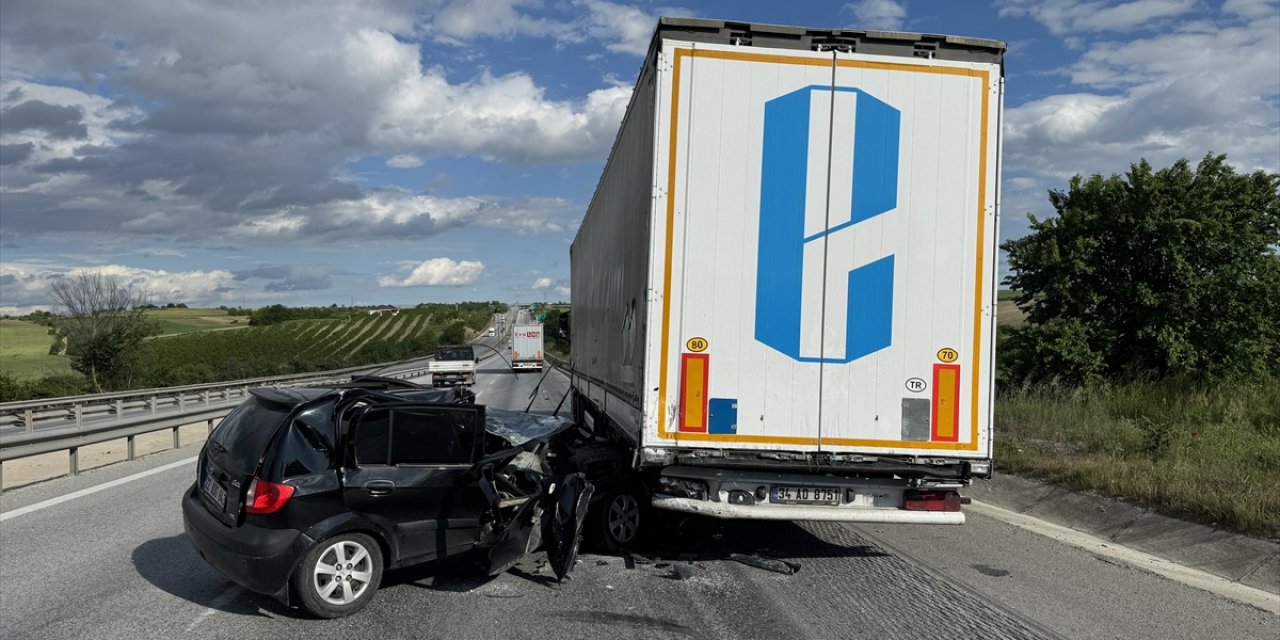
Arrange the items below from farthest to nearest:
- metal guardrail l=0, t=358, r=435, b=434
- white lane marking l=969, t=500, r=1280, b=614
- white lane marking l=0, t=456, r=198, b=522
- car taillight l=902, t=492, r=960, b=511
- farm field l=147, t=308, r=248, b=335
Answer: farm field l=147, t=308, r=248, b=335 < metal guardrail l=0, t=358, r=435, b=434 < white lane marking l=0, t=456, r=198, b=522 < car taillight l=902, t=492, r=960, b=511 < white lane marking l=969, t=500, r=1280, b=614

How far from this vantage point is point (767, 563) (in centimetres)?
674

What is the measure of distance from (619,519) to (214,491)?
10.0 feet

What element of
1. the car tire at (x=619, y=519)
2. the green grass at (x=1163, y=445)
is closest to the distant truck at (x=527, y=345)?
the green grass at (x=1163, y=445)

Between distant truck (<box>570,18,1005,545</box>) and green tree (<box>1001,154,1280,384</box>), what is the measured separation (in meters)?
11.8

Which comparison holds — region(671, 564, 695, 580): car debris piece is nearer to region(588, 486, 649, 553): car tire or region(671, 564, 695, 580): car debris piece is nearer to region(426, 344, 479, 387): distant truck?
region(588, 486, 649, 553): car tire

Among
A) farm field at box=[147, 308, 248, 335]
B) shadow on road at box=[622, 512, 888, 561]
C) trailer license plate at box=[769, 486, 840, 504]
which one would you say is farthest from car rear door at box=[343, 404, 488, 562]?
farm field at box=[147, 308, 248, 335]

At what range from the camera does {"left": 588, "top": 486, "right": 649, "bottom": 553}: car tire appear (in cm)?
710

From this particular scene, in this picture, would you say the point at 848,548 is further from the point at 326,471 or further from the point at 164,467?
the point at 164,467

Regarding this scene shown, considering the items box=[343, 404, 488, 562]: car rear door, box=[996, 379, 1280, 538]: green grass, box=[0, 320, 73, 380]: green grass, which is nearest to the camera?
box=[343, 404, 488, 562]: car rear door

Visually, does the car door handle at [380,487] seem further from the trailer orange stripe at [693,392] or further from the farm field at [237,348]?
the farm field at [237,348]

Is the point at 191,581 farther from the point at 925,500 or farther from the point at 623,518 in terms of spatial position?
the point at 925,500

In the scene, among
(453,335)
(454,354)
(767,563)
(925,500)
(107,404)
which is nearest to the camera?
(925,500)

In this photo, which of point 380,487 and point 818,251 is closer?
point 380,487

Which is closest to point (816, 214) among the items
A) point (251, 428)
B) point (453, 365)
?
point (251, 428)
